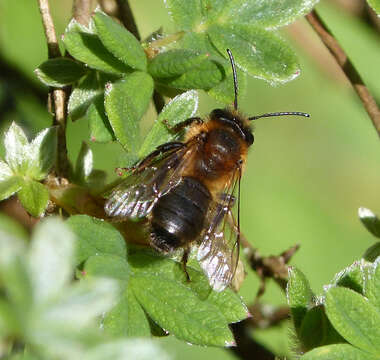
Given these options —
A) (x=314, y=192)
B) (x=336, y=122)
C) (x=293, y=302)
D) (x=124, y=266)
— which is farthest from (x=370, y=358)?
(x=336, y=122)

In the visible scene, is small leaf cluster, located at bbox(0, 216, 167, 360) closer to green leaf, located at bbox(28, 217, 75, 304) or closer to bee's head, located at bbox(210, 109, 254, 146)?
green leaf, located at bbox(28, 217, 75, 304)

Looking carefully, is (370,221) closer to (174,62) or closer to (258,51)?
(258,51)

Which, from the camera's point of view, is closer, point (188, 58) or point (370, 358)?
point (370, 358)

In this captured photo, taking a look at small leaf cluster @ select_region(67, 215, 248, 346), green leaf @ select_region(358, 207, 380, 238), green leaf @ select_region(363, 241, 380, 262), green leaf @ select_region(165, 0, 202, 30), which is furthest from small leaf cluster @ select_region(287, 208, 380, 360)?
green leaf @ select_region(165, 0, 202, 30)

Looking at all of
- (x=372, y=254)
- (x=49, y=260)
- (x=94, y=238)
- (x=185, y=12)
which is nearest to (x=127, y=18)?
(x=185, y=12)

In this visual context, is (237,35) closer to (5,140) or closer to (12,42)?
(5,140)

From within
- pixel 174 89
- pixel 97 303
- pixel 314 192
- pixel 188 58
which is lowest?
pixel 314 192
